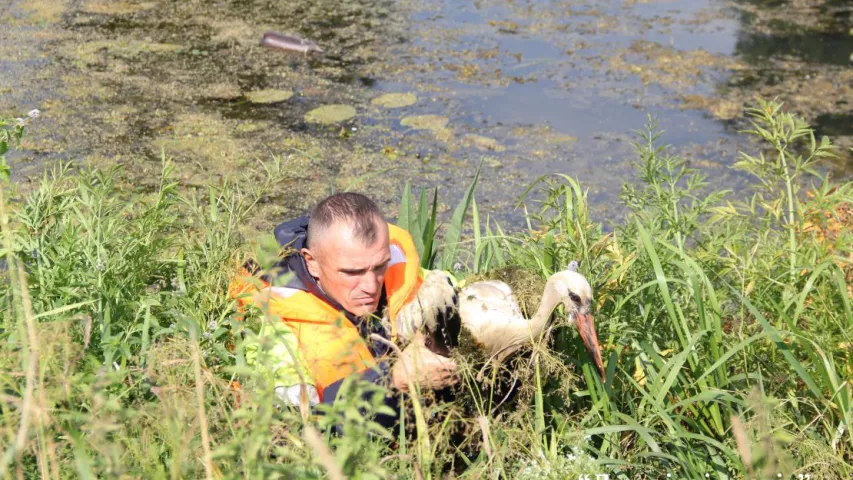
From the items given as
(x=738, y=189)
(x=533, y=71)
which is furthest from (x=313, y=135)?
(x=738, y=189)

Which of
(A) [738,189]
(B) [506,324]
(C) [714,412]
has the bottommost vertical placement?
(A) [738,189]

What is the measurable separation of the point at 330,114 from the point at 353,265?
458 centimetres

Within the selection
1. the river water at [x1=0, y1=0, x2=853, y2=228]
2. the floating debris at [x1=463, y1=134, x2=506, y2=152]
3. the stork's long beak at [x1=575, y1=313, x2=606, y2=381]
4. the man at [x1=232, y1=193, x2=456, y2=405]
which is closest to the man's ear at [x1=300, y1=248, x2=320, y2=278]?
the man at [x1=232, y1=193, x2=456, y2=405]

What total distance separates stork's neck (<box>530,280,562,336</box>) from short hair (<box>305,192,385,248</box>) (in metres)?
0.58

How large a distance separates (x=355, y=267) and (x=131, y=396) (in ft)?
2.53

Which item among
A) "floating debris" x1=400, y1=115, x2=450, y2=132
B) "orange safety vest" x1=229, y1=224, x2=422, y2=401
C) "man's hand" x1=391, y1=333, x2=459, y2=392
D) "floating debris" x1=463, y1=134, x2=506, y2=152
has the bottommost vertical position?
"floating debris" x1=463, y1=134, x2=506, y2=152

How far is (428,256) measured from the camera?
376 cm

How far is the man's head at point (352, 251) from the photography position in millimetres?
2764

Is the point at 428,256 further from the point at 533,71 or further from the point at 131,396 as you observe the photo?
the point at 533,71

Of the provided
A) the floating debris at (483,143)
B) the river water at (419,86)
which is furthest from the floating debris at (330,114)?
the floating debris at (483,143)

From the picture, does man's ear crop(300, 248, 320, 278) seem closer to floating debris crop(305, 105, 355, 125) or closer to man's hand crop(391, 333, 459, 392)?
man's hand crop(391, 333, 459, 392)

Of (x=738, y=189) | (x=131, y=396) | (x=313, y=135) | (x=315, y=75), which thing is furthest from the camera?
(x=315, y=75)

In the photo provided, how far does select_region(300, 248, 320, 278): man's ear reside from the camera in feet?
9.66

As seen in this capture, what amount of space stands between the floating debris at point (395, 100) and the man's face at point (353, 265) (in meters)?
4.71
